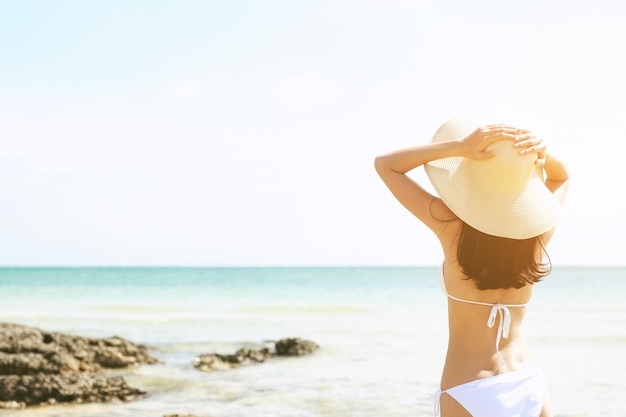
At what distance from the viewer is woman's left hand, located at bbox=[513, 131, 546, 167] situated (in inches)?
92.7

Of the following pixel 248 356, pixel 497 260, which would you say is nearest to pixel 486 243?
pixel 497 260

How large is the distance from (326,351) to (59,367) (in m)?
4.53

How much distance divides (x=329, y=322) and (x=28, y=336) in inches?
351

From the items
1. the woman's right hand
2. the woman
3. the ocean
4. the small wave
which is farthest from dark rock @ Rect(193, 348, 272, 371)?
the small wave

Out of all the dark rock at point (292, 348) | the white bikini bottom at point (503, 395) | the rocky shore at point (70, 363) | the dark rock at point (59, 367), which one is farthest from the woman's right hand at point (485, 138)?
the dark rock at point (292, 348)

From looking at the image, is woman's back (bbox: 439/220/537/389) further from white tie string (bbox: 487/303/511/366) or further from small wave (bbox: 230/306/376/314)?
small wave (bbox: 230/306/376/314)

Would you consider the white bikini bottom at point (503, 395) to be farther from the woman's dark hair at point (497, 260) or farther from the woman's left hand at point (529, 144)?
the woman's left hand at point (529, 144)

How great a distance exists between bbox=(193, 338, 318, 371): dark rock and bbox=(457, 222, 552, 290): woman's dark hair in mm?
7464

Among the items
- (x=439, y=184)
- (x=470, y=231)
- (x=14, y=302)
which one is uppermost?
(x=439, y=184)

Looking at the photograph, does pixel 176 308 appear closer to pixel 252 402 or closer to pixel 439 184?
pixel 252 402

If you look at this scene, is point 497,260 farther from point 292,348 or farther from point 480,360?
point 292,348

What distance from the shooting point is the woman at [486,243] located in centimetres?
237

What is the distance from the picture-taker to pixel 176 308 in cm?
2203

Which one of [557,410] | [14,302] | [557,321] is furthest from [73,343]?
[14,302]
